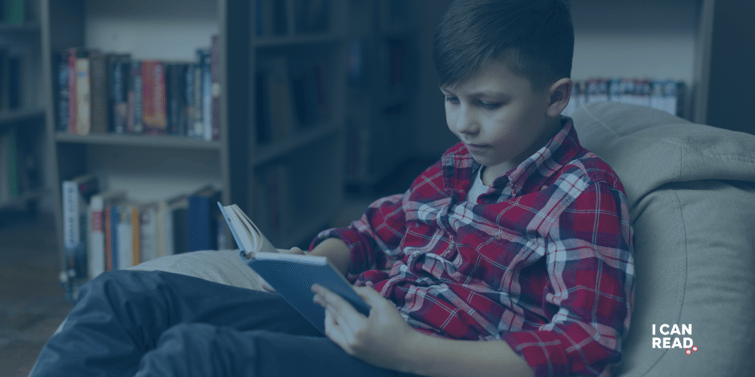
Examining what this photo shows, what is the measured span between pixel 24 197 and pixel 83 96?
101 cm

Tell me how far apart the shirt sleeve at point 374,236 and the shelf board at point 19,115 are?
1.99 meters

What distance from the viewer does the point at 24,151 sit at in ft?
9.30

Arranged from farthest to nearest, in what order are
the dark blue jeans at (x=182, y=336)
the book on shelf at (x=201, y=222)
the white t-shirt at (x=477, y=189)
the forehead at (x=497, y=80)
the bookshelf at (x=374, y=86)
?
the bookshelf at (x=374, y=86), the book on shelf at (x=201, y=222), the white t-shirt at (x=477, y=189), the forehead at (x=497, y=80), the dark blue jeans at (x=182, y=336)

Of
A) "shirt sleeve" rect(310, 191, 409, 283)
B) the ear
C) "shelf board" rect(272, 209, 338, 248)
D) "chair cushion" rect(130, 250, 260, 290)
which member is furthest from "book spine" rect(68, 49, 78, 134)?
the ear

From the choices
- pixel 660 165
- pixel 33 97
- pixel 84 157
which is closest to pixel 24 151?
pixel 33 97

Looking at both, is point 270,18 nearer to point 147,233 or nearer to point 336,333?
point 147,233

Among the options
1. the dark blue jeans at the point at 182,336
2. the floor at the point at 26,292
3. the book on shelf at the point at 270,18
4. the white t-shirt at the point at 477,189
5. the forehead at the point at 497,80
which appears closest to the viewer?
the dark blue jeans at the point at 182,336

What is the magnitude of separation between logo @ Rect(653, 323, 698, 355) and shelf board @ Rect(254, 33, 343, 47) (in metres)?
1.57

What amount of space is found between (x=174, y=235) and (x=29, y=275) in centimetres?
58

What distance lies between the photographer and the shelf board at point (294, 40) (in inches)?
84.8

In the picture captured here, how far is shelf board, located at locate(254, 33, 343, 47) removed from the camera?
2154 mm

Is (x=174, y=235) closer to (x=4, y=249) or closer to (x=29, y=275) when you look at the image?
(x=29, y=275)

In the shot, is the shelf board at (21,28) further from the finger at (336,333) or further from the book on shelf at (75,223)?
the finger at (336,333)

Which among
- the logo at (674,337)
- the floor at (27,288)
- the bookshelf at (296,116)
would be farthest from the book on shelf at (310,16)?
the logo at (674,337)
